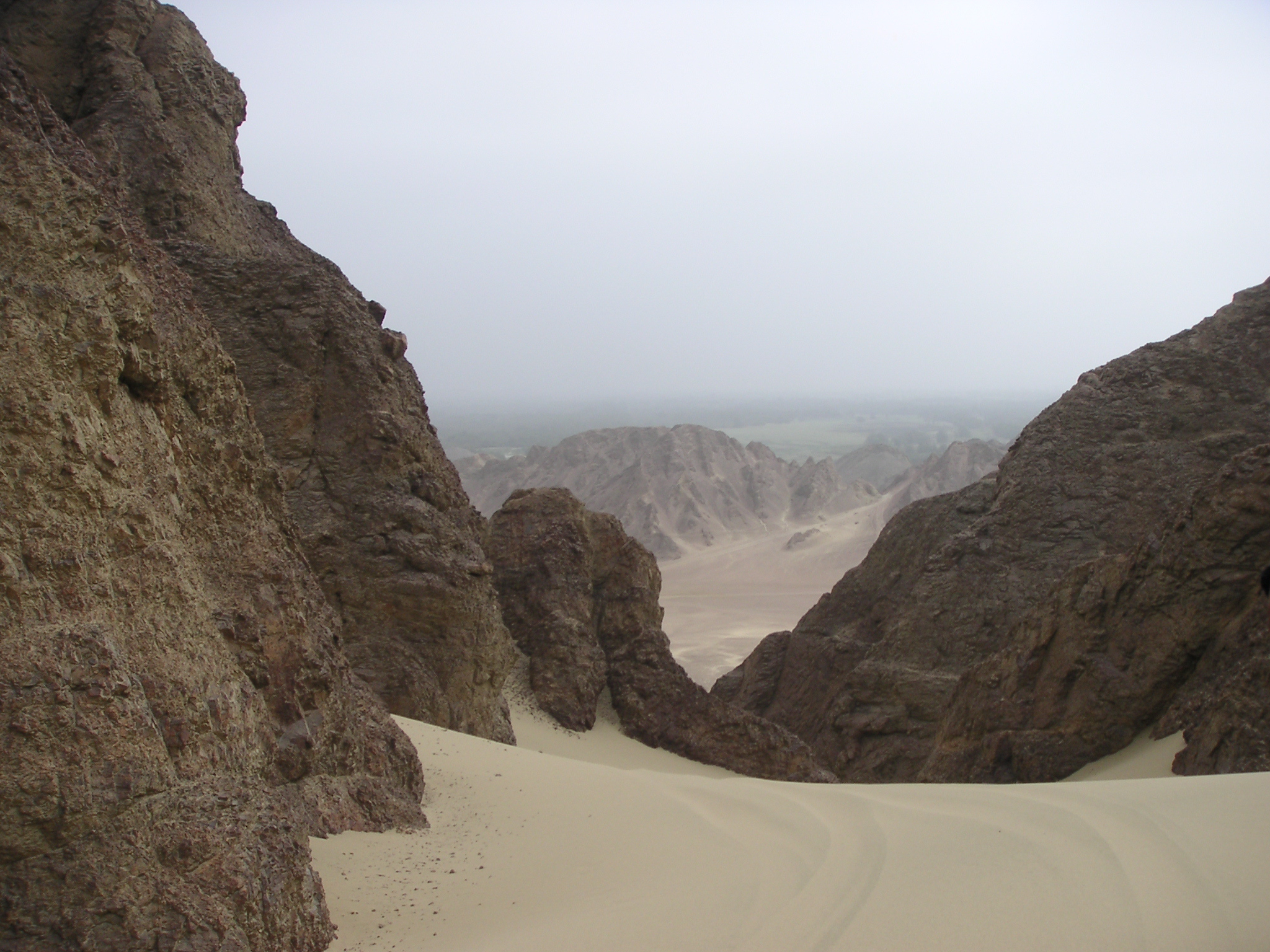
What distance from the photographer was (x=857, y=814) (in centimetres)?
543

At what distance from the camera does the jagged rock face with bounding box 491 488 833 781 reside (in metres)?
13.2

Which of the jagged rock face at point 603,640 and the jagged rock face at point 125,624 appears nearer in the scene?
the jagged rock face at point 125,624

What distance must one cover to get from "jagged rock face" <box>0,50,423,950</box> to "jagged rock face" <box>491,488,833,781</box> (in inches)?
347

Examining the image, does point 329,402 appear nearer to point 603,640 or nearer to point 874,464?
point 603,640

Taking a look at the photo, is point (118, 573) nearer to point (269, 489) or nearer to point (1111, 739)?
point (269, 489)

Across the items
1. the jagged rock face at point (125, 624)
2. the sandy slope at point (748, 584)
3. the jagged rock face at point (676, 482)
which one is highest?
the jagged rock face at point (125, 624)

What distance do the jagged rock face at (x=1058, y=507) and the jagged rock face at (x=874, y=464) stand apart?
56465 millimetres

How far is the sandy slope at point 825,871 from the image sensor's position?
12.1 feet

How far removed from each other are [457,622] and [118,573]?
6.45 meters

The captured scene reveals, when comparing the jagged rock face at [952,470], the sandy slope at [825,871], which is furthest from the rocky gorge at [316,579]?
the jagged rock face at [952,470]

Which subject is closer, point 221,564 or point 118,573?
point 118,573

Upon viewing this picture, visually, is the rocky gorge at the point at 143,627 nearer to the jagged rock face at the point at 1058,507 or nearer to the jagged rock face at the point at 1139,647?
the jagged rock face at the point at 1139,647

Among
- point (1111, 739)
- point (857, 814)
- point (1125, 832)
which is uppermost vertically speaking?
point (1125, 832)

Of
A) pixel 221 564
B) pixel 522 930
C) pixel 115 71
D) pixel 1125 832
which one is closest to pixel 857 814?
pixel 1125 832
